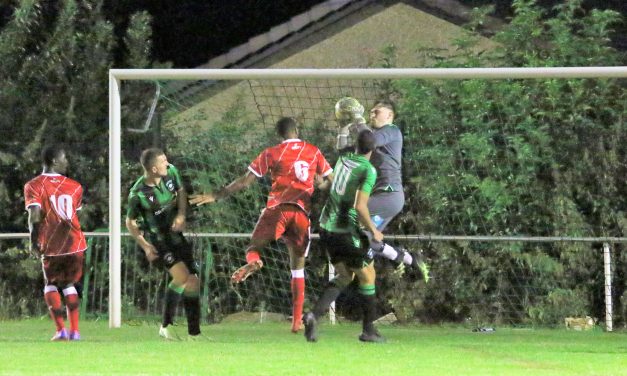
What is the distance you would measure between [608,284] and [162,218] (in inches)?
187

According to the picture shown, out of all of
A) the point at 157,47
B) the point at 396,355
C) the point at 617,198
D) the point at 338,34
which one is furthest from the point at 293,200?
the point at 157,47

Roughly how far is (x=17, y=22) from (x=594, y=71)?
7871 millimetres

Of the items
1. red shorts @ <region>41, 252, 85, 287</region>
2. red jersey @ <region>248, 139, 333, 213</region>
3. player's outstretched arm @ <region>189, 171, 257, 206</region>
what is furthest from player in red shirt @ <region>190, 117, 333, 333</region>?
red shorts @ <region>41, 252, 85, 287</region>

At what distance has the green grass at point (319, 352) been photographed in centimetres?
1116

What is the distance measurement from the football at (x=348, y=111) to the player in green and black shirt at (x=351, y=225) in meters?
1.02

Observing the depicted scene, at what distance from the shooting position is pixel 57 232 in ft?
46.3

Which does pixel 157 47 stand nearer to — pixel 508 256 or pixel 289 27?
pixel 289 27

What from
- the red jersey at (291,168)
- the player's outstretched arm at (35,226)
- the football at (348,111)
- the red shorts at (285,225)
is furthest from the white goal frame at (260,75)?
the red shorts at (285,225)

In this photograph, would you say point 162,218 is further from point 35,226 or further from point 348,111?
point 348,111

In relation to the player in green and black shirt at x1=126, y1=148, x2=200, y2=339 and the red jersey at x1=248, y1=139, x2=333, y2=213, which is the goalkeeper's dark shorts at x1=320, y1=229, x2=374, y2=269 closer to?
the red jersey at x1=248, y1=139, x2=333, y2=213

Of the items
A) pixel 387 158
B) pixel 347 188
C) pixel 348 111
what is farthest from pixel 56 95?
pixel 347 188

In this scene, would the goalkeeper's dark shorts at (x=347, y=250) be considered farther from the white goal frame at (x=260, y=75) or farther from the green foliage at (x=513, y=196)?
the green foliage at (x=513, y=196)

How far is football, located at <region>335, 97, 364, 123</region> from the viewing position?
14297 mm

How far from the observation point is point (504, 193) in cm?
1605
